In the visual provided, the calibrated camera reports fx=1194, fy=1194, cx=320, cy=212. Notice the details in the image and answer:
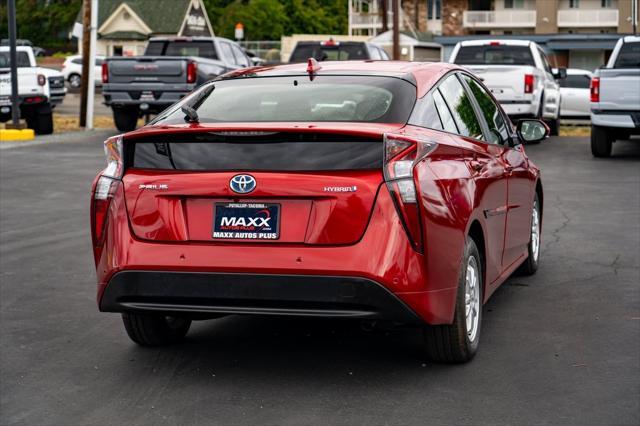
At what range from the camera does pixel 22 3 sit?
98938 mm

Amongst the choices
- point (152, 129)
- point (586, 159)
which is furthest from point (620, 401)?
point (586, 159)

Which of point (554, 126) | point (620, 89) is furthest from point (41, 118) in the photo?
point (620, 89)

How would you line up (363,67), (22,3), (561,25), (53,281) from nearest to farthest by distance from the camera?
(363,67) < (53,281) < (561,25) < (22,3)

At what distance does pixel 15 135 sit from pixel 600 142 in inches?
449

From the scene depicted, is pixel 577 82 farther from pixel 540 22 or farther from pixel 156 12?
pixel 156 12

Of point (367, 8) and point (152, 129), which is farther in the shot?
point (367, 8)

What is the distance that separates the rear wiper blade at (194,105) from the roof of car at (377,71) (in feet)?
0.84

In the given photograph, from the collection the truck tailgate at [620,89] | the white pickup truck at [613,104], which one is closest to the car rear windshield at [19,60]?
the white pickup truck at [613,104]

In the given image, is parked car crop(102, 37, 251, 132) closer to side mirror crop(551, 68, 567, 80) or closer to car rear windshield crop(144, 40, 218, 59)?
car rear windshield crop(144, 40, 218, 59)

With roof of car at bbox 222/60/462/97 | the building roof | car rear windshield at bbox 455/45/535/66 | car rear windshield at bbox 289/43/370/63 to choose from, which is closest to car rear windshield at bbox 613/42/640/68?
car rear windshield at bbox 455/45/535/66

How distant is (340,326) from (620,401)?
81.5 inches

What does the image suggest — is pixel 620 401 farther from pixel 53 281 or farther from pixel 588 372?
pixel 53 281

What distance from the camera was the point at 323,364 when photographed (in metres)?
6.23

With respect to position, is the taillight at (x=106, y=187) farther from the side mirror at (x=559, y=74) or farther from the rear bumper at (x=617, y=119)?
the side mirror at (x=559, y=74)
